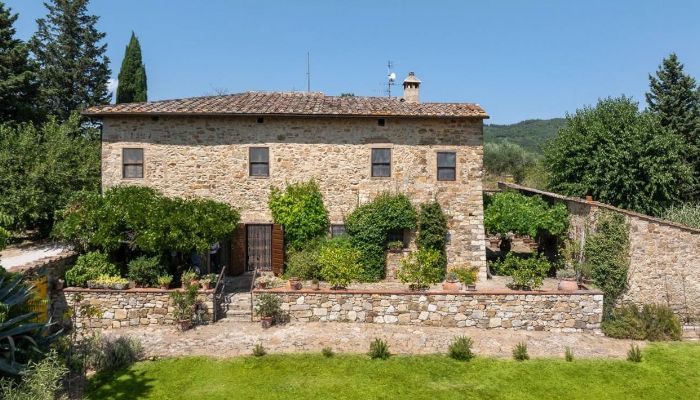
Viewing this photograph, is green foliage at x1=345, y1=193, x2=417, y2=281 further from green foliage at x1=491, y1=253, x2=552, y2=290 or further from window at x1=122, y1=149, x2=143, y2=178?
window at x1=122, y1=149, x2=143, y2=178

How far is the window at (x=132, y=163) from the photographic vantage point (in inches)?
620

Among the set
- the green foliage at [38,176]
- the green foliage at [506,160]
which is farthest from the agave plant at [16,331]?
the green foliage at [506,160]

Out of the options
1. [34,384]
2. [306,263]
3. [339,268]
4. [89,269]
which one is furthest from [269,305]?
[34,384]

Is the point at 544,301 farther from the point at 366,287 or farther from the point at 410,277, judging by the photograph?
the point at 366,287

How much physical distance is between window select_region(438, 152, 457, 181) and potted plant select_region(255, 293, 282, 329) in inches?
311

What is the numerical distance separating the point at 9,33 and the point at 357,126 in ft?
64.8

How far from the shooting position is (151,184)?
51.9 feet

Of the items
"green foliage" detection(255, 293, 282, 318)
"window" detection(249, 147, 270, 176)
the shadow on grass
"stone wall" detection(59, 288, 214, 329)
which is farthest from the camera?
"window" detection(249, 147, 270, 176)

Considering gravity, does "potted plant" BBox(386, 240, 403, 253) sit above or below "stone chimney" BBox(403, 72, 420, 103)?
below

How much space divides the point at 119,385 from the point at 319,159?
9.74m

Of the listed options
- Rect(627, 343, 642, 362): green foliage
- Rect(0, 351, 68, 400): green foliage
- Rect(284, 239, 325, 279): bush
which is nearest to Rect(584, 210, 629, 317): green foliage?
Rect(627, 343, 642, 362): green foliage

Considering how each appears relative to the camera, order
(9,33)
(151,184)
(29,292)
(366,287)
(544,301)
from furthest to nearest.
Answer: (9,33) < (151,184) < (366,287) < (544,301) < (29,292)

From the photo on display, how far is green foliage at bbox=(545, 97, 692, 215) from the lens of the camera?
1895 cm

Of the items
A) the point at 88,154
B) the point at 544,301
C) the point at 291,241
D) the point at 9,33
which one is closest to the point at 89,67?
the point at 9,33
